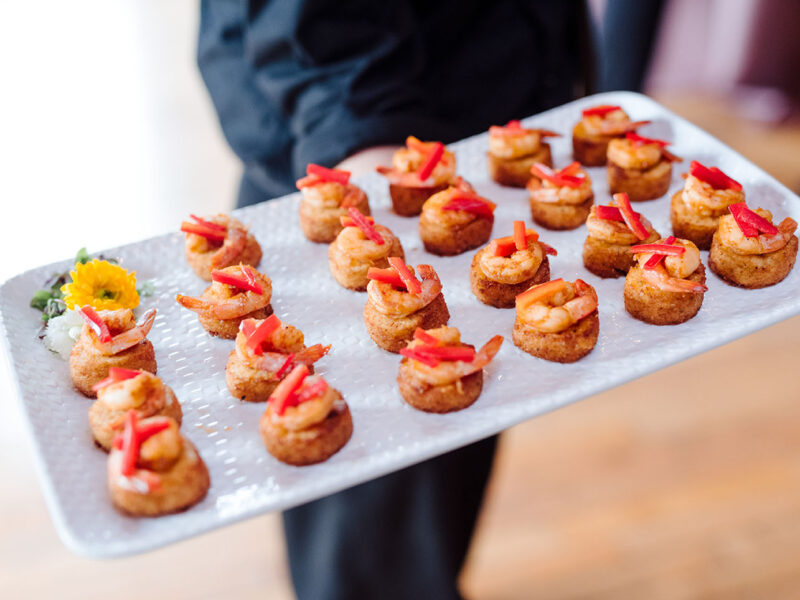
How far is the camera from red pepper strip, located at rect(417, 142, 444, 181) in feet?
8.84

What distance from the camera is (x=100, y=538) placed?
173cm

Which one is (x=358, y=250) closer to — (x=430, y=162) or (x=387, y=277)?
(x=387, y=277)

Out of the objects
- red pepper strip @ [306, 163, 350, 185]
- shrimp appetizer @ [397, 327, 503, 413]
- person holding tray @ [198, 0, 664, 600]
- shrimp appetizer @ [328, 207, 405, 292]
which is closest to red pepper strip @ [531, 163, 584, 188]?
person holding tray @ [198, 0, 664, 600]

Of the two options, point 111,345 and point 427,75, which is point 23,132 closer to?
point 427,75

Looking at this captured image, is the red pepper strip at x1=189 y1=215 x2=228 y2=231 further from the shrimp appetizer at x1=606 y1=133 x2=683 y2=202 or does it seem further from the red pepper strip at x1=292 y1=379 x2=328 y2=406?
the shrimp appetizer at x1=606 y1=133 x2=683 y2=202

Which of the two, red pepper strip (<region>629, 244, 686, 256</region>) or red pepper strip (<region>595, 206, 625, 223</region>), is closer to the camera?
red pepper strip (<region>629, 244, 686, 256</region>)

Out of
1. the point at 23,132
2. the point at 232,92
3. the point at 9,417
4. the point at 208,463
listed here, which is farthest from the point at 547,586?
the point at 23,132

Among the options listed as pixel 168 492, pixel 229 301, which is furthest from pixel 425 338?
pixel 168 492

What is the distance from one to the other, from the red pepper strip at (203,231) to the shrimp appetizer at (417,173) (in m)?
0.61

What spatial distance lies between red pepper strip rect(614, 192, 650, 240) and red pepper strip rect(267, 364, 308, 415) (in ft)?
3.68

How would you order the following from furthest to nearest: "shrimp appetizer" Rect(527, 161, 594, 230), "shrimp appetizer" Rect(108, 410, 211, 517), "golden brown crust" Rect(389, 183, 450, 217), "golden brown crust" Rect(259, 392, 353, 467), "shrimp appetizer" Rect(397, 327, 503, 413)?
"golden brown crust" Rect(389, 183, 450, 217) < "shrimp appetizer" Rect(527, 161, 594, 230) < "shrimp appetizer" Rect(397, 327, 503, 413) < "golden brown crust" Rect(259, 392, 353, 467) < "shrimp appetizer" Rect(108, 410, 211, 517)

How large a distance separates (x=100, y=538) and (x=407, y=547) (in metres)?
1.70

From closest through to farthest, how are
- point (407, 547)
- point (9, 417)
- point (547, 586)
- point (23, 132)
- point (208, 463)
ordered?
point (208, 463) < point (407, 547) < point (547, 586) < point (9, 417) < point (23, 132)

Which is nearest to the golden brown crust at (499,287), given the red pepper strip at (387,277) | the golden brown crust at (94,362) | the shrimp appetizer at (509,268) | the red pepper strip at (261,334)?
the shrimp appetizer at (509,268)
